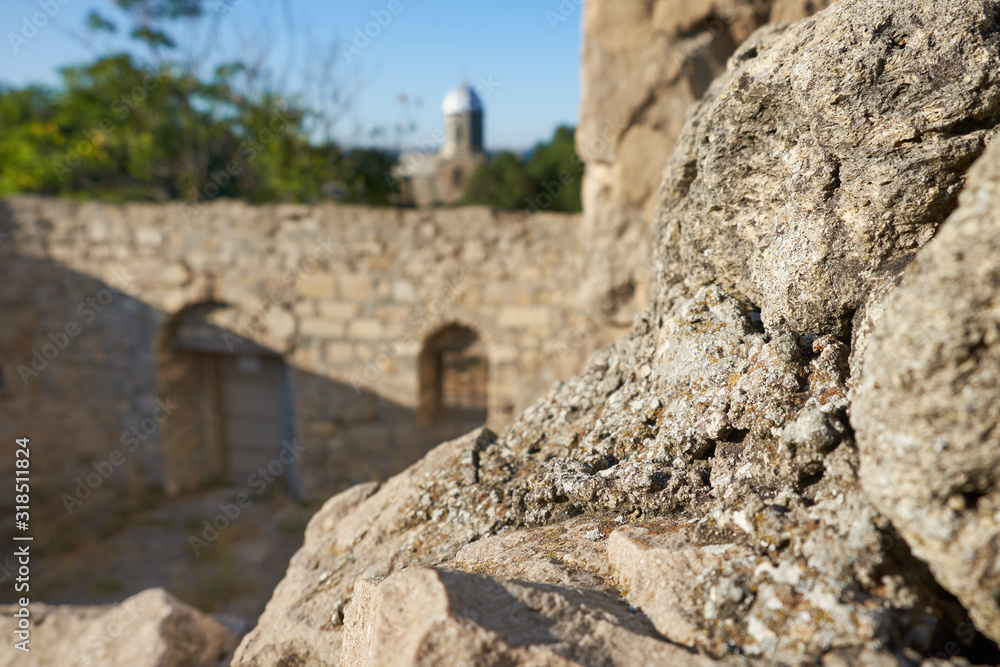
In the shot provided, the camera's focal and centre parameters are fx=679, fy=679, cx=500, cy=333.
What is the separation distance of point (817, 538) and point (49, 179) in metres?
→ 9.08

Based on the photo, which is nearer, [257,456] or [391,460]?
[391,460]

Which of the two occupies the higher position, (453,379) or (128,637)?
(453,379)

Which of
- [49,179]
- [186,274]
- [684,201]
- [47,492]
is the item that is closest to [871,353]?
[684,201]

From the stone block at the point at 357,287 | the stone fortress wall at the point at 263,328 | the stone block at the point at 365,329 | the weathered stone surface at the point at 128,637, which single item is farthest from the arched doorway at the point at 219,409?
the weathered stone surface at the point at 128,637

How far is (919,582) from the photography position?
37.1 inches

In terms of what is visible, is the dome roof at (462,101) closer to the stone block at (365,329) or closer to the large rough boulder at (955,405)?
the stone block at (365,329)

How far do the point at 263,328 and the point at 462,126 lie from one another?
56.0 ft

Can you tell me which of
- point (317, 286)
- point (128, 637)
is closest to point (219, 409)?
point (317, 286)

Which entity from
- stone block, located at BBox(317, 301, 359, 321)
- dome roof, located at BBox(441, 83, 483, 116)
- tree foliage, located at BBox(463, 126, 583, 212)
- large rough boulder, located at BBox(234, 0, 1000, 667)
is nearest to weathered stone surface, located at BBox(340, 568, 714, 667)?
large rough boulder, located at BBox(234, 0, 1000, 667)

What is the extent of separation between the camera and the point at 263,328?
5520mm

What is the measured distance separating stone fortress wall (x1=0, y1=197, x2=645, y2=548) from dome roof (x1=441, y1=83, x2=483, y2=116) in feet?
48.6

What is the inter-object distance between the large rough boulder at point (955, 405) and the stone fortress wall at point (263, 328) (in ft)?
11.5

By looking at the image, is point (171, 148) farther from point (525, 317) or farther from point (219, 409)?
point (525, 317)

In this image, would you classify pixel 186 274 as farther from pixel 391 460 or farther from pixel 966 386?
pixel 966 386
